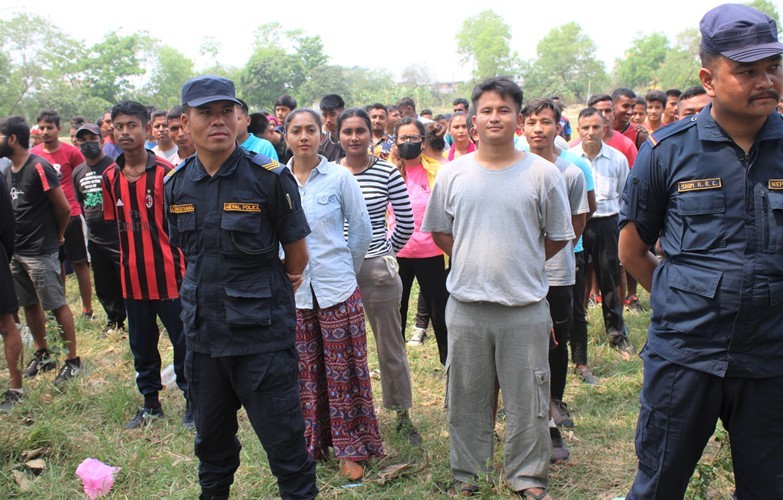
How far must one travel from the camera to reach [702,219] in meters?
2.28

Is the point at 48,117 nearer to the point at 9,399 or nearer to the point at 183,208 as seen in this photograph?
the point at 9,399

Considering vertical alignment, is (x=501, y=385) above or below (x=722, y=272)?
below

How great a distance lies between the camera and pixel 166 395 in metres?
5.12

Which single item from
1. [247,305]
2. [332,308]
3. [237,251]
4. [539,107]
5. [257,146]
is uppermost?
[539,107]

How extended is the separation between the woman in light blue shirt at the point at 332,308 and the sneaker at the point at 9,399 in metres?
2.66

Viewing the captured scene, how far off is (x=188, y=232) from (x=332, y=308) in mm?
1026

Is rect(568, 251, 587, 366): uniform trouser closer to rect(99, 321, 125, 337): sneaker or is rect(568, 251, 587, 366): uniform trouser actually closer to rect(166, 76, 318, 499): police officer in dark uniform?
rect(166, 76, 318, 499): police officer in dark uniform

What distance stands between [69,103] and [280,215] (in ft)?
171

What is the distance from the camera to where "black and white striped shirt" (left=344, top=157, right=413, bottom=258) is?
4.05 m

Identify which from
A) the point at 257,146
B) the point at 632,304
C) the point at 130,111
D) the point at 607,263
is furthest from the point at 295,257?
the point at 632,304

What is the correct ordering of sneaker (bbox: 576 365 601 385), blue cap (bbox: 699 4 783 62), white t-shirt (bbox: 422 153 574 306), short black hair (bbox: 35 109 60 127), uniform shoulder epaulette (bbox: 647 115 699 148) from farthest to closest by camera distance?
1. short black hair (bbox: 35 109 60 127)
2. sneaker (bbox: 576 365 601 385)
3. white t-shirt (bbox: 422 153 574 306)
4. uniform shoulder epaulette (bbox: 647 115 699 148)
5. blue cap (bbox: 699 4 783 62)

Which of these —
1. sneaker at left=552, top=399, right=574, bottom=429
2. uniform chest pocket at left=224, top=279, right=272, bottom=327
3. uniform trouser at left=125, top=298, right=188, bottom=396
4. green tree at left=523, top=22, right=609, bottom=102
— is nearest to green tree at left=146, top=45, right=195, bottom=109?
green tree at left=523, top=22, right=609, bottom=102

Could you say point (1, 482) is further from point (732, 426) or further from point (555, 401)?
point (732, 426)

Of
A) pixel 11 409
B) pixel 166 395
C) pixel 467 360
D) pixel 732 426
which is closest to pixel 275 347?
pixel 467 360
